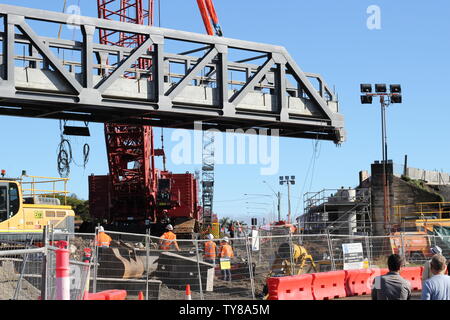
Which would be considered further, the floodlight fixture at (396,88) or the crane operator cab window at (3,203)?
the floodlight fixture at (396,88)

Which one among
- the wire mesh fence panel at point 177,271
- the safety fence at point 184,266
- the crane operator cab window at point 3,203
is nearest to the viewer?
the safety fence at point 184,266

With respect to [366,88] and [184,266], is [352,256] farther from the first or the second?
[366,88]

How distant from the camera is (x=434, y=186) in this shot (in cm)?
6719

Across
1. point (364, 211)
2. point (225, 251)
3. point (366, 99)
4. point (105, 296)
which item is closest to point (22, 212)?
point (225, 251)

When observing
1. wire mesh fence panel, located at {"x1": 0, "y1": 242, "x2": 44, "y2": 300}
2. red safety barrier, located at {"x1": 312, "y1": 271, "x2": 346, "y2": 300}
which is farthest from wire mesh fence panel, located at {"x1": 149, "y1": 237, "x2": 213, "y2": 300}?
wire mesh fence panel, located at {"x1": 0, "y1": 242, "x2": 44, "y2": 300}

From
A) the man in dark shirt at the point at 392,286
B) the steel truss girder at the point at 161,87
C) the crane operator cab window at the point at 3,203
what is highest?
the steel truss girder at the point at 161,87

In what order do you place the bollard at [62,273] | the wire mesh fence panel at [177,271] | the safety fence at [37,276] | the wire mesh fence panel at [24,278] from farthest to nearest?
1. the wire mesh fence panel at [177,271]
2. the wire mesh fence panel at [24,278]
3. the safety fence at [37,276]
4. the bollard at [62,273]

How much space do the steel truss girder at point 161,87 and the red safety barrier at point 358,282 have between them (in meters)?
6.42

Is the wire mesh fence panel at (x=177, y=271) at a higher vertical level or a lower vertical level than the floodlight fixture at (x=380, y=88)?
lower

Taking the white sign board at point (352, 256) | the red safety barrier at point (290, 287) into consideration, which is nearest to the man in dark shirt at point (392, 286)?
the red safety barrier at point (290, 287)

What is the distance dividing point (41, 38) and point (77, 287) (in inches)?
433

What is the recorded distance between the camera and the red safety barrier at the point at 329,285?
1880cm

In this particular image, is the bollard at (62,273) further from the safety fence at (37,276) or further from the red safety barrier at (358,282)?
the red safety barrier at (358,282)

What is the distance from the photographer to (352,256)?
69.9 ft
